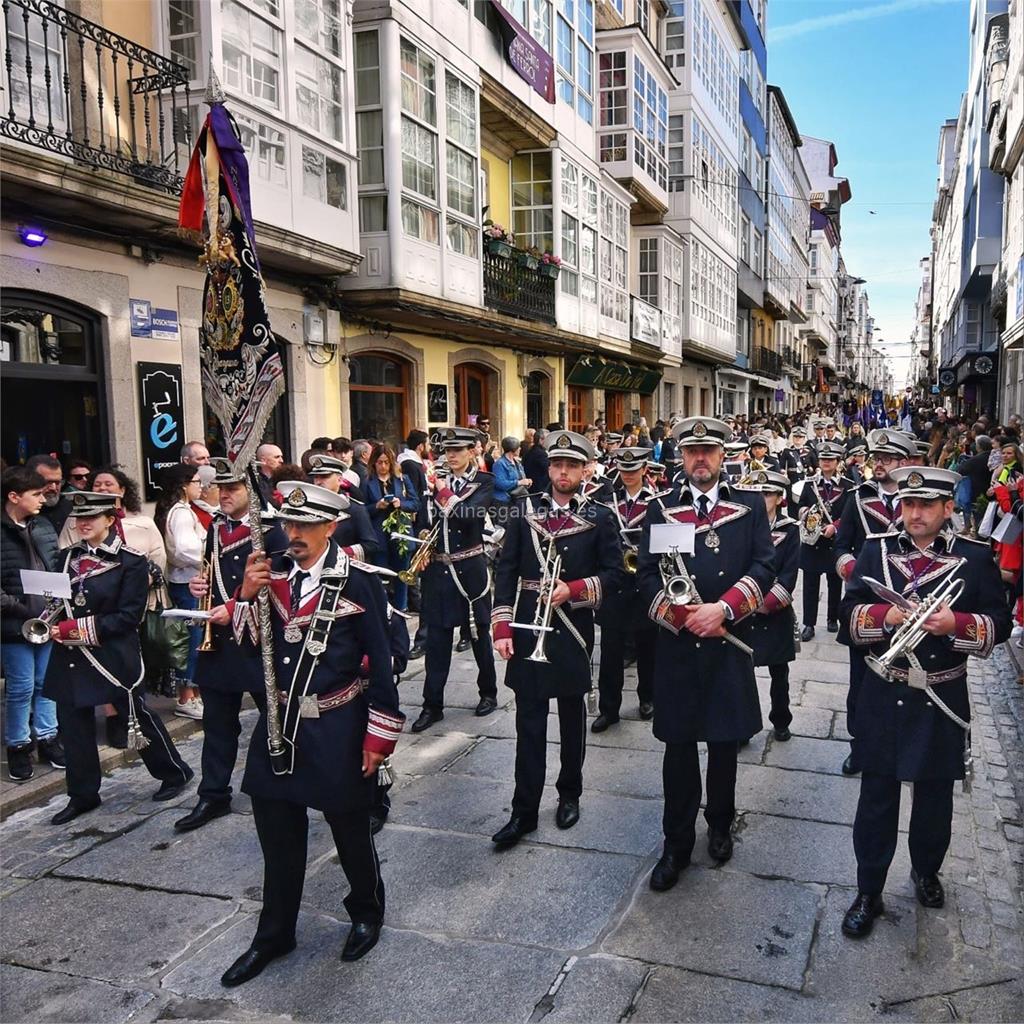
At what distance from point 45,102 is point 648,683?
7.93m

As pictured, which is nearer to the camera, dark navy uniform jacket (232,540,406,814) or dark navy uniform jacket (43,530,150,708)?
dark navy uniform jacket (232,540,406,814)

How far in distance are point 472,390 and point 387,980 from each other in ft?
49.4

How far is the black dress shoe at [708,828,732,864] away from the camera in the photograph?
458cm

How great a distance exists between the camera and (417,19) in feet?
42.9

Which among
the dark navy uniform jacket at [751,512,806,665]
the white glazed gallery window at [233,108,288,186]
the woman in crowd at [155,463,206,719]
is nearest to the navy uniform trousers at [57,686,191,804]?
the woman in crowd at [155,463,206,719]

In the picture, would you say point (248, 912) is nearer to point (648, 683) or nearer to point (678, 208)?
point (648, 683)

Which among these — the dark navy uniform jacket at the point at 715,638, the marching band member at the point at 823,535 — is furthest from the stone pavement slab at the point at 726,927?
the marching band member at the point at 823,535

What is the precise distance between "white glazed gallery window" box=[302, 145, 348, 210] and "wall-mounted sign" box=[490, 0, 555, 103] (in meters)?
5.68

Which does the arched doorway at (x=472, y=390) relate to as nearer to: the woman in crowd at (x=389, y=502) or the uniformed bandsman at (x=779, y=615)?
the woman in crowd at (x=389, y=502)

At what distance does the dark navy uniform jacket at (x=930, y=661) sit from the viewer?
12.8 feet

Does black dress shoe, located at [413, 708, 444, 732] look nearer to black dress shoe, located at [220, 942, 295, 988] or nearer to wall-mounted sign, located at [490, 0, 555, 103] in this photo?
black dress shoe, located at [220, 942, 295, 988]

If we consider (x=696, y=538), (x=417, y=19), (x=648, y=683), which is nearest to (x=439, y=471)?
(x=648, y=683)

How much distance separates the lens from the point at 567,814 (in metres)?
5.05

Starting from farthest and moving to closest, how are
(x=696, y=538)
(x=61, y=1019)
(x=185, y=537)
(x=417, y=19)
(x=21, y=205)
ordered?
(x=417, y=19) → (x=21, y=205) → (x=185, y=537) → (x=696, y=538) → (x=61, y=1019)
